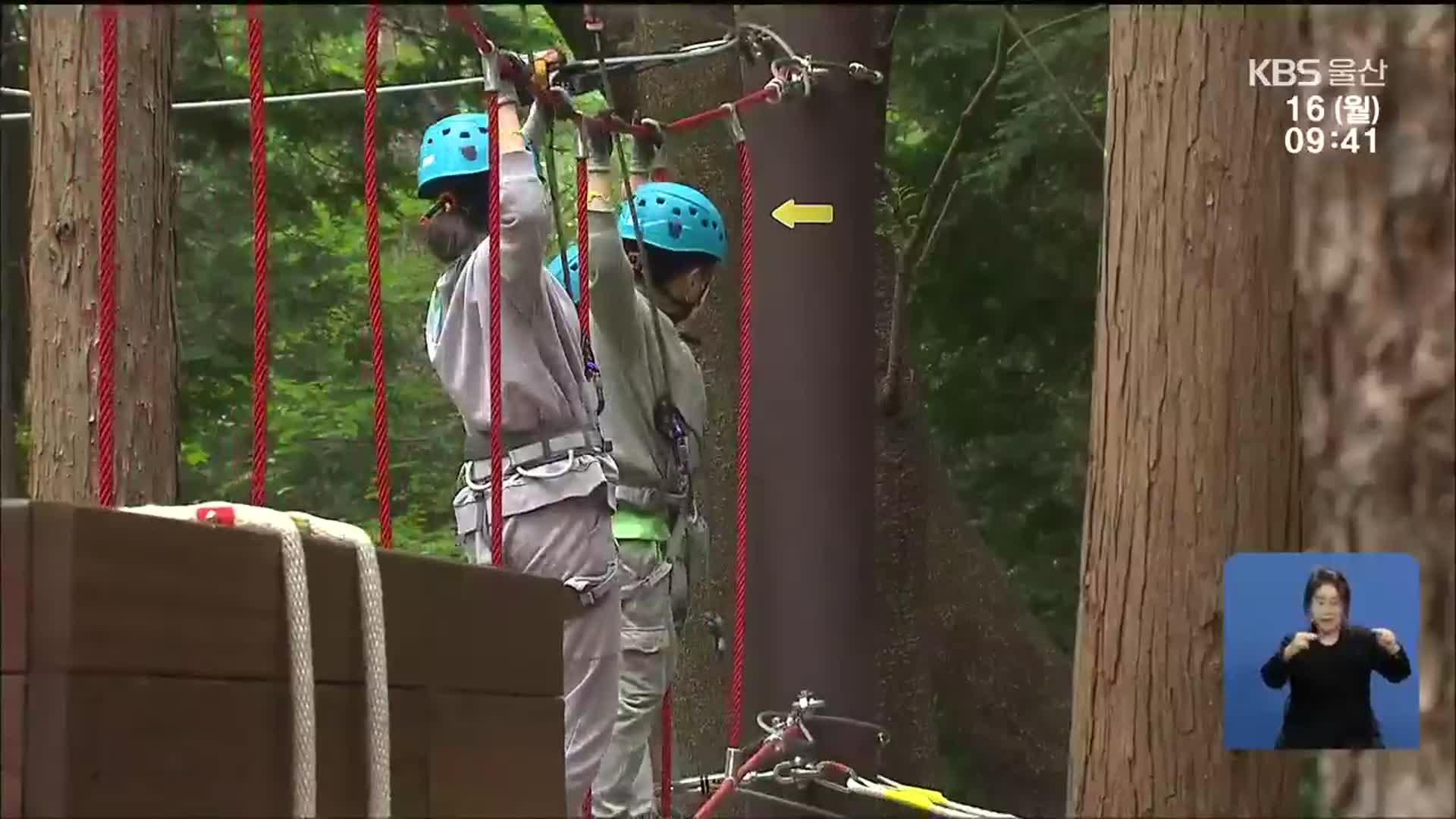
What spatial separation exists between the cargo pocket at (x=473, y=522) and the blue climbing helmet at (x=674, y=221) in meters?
0.76

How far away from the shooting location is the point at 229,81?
6312 millimetres

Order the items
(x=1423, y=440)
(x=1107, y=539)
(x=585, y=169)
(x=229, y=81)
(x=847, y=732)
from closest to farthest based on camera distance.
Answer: (x=1423, y=440) → (x=1107, y=539) → (x=585, y=169) → (x=847, y=732) → (x=229, y=81)

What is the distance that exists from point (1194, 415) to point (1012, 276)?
157 inches

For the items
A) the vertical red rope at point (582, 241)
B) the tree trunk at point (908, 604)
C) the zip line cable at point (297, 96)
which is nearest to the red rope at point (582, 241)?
the vertical red rope at point (582, 241)

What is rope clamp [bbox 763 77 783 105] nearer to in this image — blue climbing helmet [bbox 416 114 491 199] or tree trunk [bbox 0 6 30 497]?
blue climbing helmet [bbox 416 114 491 199]

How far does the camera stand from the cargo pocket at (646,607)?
3.23 metres

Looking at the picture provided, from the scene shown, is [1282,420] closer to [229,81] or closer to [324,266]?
[229,81]

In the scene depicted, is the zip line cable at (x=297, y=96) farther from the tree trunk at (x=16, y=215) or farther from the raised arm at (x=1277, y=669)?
the raised arm at (x=1277, y=669)

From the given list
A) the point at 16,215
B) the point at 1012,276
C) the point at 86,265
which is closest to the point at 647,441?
the point at 86,265

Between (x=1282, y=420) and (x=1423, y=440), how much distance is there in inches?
8.8

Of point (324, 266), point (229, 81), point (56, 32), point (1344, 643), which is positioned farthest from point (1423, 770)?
point (324, 266)

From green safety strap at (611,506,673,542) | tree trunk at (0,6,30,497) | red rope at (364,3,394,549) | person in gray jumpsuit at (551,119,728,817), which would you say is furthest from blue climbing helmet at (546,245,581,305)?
tree trunk at (0,6,30,497)

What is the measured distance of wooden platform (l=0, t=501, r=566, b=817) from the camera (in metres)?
1.03

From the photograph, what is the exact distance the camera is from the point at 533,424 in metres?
2.75
